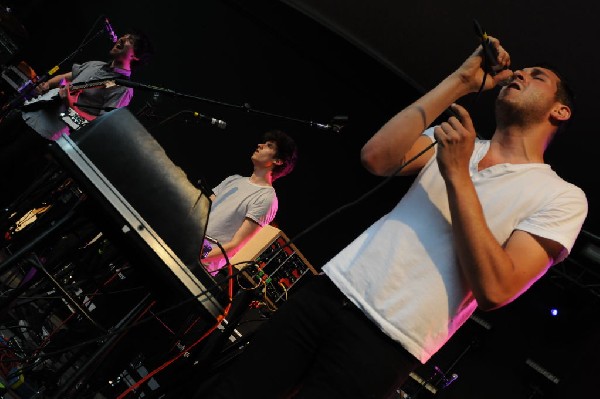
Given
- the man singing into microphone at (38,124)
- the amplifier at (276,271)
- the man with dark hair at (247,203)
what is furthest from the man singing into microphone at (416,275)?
the man singing into microphone at (38,124)

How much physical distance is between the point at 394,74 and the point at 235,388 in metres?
3.81

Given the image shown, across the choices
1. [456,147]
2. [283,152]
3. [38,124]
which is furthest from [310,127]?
[456,147]

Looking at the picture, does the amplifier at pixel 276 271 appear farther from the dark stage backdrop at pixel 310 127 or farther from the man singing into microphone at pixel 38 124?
the man singing into microphone at pixel 38 124

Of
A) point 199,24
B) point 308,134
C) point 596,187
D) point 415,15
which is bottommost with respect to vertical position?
Answer: point 596,187

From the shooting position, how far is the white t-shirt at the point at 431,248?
4.11 feet

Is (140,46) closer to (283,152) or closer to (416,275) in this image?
(283,152)

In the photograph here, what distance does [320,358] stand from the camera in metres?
1.28

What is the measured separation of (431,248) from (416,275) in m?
0.08

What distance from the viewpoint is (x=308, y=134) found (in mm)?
5164

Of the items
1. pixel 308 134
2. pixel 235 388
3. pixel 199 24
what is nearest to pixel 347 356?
pixel 235 388

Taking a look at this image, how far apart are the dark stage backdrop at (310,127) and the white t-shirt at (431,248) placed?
2.32m

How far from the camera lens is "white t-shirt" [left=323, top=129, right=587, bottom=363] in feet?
4.11

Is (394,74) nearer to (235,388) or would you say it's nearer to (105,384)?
(105,384)

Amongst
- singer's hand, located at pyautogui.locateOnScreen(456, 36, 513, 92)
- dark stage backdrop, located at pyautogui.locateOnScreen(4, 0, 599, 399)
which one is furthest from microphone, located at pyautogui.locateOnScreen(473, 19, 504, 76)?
dark stage backdrop, located at pyautogui.locateOnScreen(4, 0, 599, 399)
